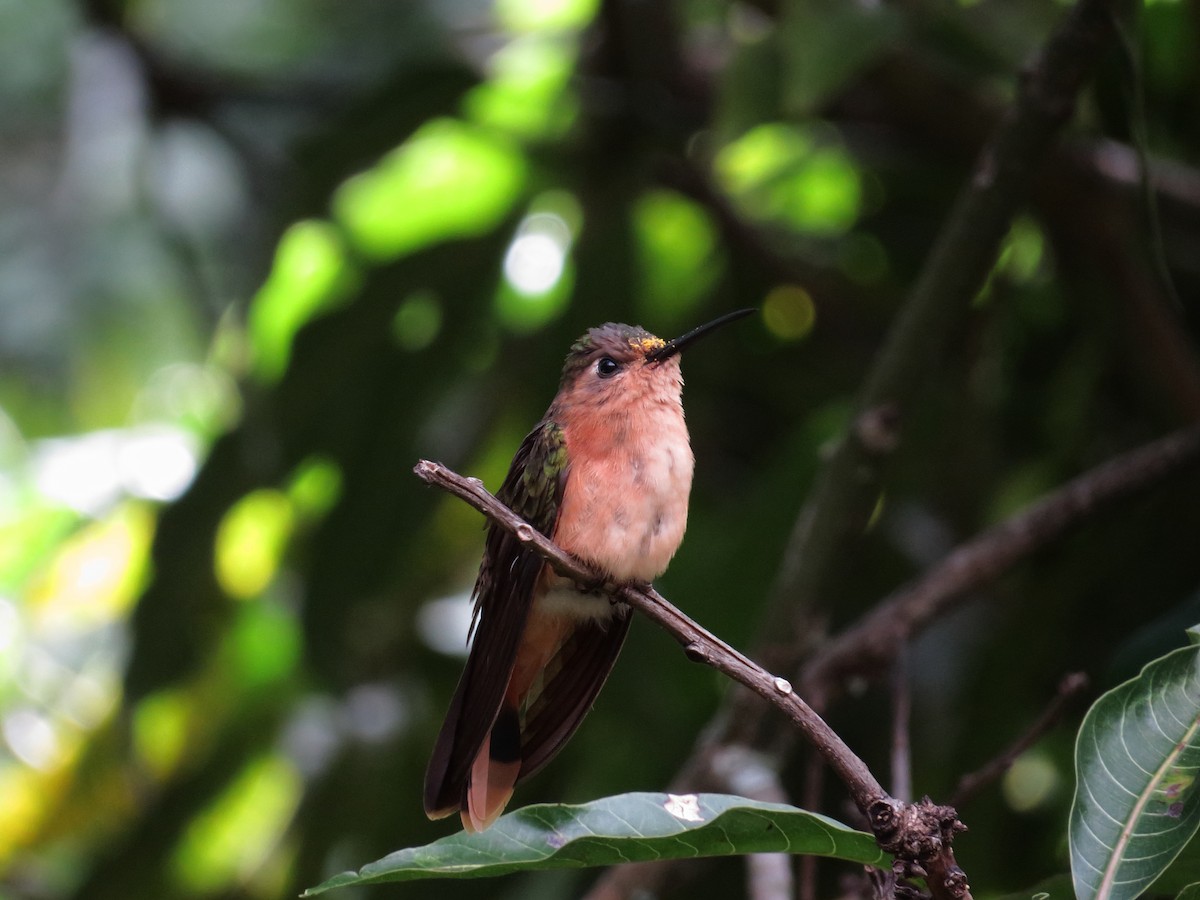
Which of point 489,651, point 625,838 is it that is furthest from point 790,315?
point 625,838

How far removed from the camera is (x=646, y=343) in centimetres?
287

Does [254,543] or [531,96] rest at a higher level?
[531,96]

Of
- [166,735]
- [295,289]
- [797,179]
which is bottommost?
[166,735]

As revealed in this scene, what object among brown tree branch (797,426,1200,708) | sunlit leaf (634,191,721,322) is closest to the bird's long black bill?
brown tree branch (797,426,1200,708)

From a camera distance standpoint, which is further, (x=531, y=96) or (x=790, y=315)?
(x=531, y=96)

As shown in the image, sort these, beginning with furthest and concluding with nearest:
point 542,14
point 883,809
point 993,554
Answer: point 542,14, point 993,554, point 883,809

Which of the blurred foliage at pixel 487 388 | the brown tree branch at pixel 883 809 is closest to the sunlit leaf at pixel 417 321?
the blurred foliage at pixel 487 388

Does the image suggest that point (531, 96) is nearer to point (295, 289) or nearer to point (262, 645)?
point (295, 289)

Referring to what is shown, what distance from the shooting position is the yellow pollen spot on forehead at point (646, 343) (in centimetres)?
285

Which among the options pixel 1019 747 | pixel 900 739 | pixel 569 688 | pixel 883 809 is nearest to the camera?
pixel 883 809

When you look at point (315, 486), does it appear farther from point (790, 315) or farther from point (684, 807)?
point (684, 807)

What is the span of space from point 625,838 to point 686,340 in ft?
4.25

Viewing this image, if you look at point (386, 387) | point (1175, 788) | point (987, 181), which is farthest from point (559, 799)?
point (1175, 788)

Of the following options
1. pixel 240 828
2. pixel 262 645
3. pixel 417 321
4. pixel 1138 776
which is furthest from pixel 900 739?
pixel 240 828
